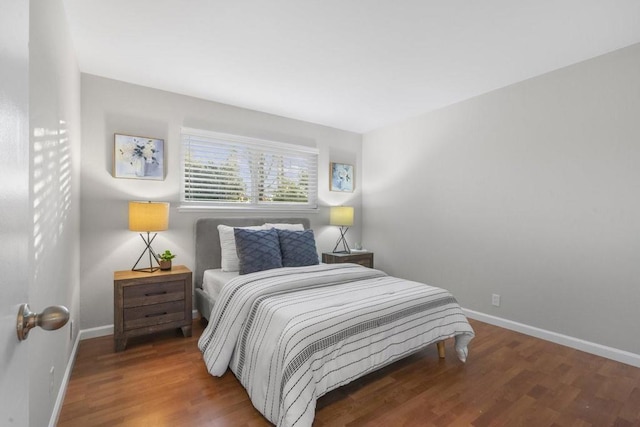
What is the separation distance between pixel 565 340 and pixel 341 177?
316 cm

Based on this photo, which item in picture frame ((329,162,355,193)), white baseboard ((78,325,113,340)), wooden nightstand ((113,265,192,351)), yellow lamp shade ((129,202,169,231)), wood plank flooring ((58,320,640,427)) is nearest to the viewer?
Answer: wood plank flooring ((58,320,640,427))

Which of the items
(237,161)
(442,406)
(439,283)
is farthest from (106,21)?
(439,283)

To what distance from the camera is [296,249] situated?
3.23 meters

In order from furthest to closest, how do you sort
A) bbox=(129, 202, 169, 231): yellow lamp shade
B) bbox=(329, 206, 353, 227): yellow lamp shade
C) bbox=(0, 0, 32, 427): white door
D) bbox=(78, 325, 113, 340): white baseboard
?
bbox=(329, 206, 353, 227): yellow lamp shade
bbox=(78, 325, 113, 340): white baseboard
bbox=(129, 202, 169, 231): yellow lamp shade
bbox=(0, 0, 32, 427): white door

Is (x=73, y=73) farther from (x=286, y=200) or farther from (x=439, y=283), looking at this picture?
(x=439, y=283)

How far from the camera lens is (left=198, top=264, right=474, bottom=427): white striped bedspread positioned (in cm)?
167

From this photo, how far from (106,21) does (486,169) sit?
3618 millimetres

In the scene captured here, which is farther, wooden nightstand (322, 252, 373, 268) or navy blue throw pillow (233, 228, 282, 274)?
wooden nightstand (322, 252, 373, 268)

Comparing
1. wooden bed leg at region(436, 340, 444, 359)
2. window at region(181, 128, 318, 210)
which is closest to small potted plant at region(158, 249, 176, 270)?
window at region(181, 128, 318, 210)

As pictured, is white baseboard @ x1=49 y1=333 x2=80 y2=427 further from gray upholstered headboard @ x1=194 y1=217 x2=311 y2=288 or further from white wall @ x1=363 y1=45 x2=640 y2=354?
white wall @ x1=363 y1=45 x2=640 y2=354

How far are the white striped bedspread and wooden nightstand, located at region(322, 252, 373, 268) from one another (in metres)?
1.34

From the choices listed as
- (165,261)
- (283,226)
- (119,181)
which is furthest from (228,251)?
(119,181)

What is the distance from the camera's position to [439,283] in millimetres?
3805

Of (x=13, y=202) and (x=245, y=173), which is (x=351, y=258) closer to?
(x=245, y=173)
